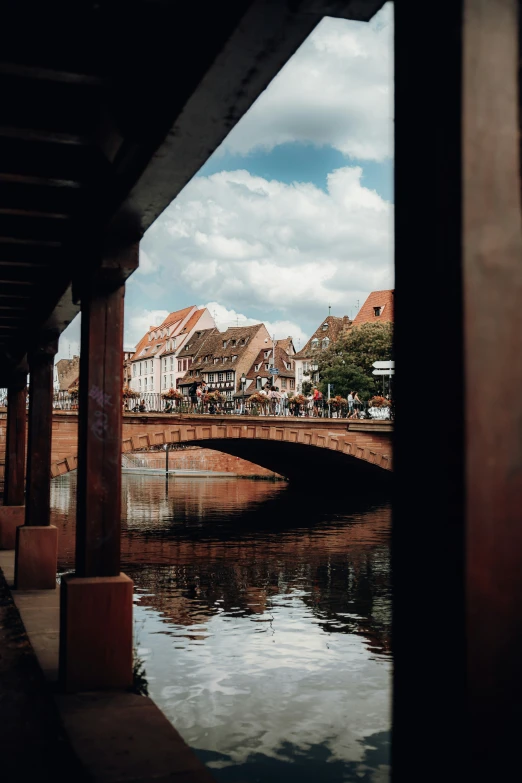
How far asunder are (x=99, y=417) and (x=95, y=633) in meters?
1.27

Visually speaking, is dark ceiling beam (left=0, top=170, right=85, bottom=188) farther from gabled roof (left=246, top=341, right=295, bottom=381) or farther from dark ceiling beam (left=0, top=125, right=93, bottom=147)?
gabled roof (left=246, top=341, right=295, bottom=381)

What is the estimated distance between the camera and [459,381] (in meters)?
1.18

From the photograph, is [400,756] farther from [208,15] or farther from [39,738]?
[39,738]

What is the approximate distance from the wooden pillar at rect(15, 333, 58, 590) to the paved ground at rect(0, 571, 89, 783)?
2.37m

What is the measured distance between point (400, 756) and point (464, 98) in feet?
3.21

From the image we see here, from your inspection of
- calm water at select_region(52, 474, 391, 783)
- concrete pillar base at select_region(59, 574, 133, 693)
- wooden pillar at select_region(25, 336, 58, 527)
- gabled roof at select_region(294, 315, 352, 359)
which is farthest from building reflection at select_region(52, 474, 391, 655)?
gabled roof at select_region(294, 315, 352, 359)

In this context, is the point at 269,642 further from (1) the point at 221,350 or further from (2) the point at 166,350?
(2) the point at 166,350

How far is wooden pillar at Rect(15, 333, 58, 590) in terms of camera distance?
8.38m

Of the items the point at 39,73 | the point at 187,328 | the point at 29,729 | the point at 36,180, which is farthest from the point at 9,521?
the point at 187,328

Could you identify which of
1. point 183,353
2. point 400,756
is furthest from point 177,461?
point 400,756

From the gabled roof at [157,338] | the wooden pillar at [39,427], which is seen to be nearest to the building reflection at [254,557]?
the wooden pillar at [39,427]

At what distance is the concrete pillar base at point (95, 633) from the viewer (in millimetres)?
4797

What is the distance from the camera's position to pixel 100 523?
4.86 metres

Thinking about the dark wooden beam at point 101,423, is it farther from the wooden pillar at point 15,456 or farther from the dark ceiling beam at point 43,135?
the wooden pillar at point 15,456
